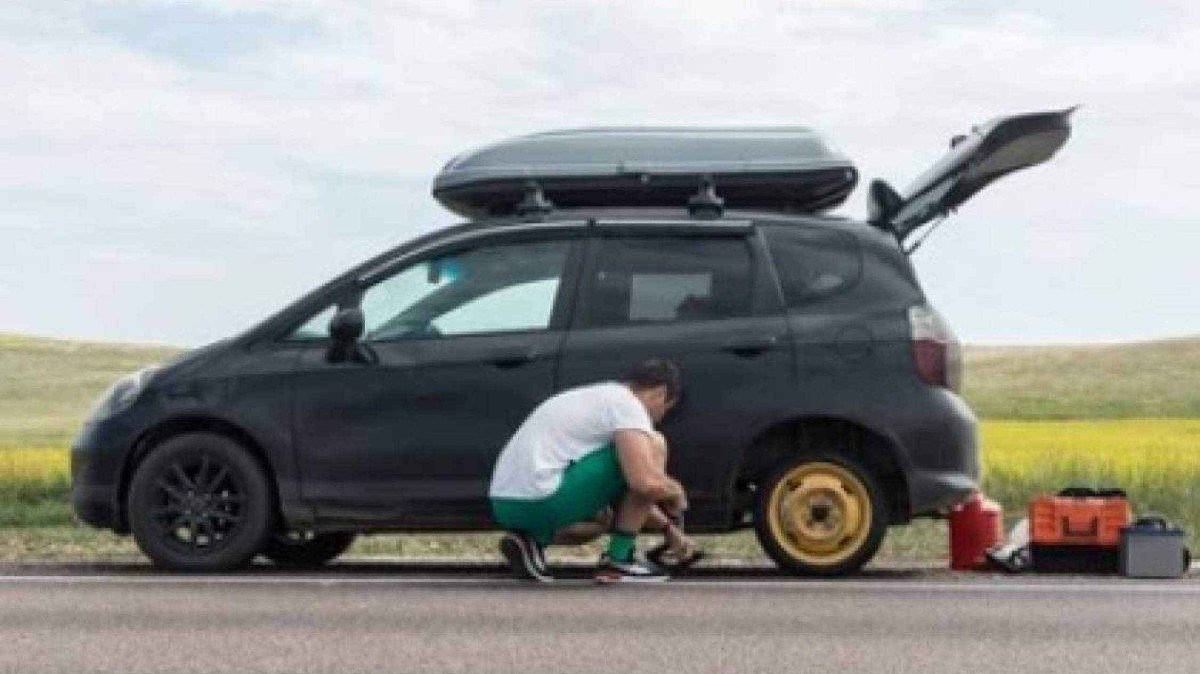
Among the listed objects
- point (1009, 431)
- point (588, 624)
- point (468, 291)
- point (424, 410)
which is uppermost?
point (468, 291)

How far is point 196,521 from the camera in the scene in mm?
12141

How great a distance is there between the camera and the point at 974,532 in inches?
505

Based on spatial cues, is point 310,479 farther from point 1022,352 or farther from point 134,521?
point 1022,352

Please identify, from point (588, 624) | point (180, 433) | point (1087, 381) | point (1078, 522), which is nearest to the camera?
point (588, 624)

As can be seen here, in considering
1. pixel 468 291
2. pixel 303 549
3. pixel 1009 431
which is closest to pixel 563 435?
pixel 468 291

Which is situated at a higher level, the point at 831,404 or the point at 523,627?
the point at 831,404

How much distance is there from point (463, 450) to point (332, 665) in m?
3.63

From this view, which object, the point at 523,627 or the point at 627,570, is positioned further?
the point at 627,570

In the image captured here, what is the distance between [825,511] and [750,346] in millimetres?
842

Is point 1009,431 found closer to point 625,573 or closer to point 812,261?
point 812,261

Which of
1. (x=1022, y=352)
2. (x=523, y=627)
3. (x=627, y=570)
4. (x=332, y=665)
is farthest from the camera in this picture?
(x=1022, y=352)

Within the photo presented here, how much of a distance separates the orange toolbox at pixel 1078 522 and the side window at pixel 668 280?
1.78 metres

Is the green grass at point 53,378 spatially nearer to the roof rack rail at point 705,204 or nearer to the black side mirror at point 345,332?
the black side mirror at point 345,332

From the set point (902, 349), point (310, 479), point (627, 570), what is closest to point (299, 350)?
point (310, 479)
